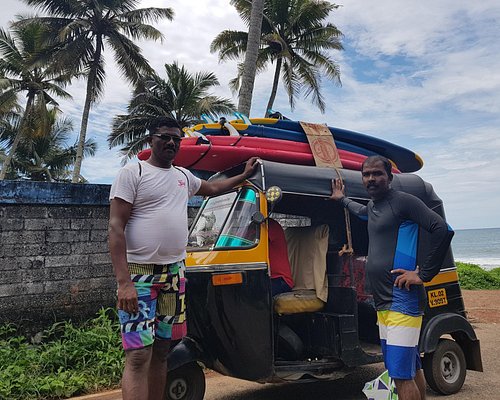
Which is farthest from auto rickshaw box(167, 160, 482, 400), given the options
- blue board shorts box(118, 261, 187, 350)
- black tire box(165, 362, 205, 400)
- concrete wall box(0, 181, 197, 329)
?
concrete wall box(0, 181, 197, 329)

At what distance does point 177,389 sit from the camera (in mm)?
4418

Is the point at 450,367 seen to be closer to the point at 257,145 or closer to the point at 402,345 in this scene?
the point at 402,345

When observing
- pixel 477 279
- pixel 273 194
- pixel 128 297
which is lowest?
pixel 477 279

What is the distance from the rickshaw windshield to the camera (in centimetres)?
445

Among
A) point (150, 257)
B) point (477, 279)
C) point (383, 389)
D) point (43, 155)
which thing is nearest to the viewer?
point (150, 257)

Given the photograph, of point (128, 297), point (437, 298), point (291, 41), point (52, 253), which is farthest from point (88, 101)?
point (128, 297)

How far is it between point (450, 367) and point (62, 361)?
14.5 feet

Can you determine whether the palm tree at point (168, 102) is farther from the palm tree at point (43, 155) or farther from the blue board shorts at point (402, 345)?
the blue board shorts at point (402, 345)

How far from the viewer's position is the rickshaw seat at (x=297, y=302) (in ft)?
15.1

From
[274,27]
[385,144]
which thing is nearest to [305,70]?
[274,27]

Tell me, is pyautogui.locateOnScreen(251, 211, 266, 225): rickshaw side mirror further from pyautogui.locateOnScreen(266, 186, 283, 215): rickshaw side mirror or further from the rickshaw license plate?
the rickshaw license plate

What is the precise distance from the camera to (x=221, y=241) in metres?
4.54

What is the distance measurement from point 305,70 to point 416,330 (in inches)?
848

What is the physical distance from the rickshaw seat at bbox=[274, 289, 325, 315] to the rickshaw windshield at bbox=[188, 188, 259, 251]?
2.25 ft
